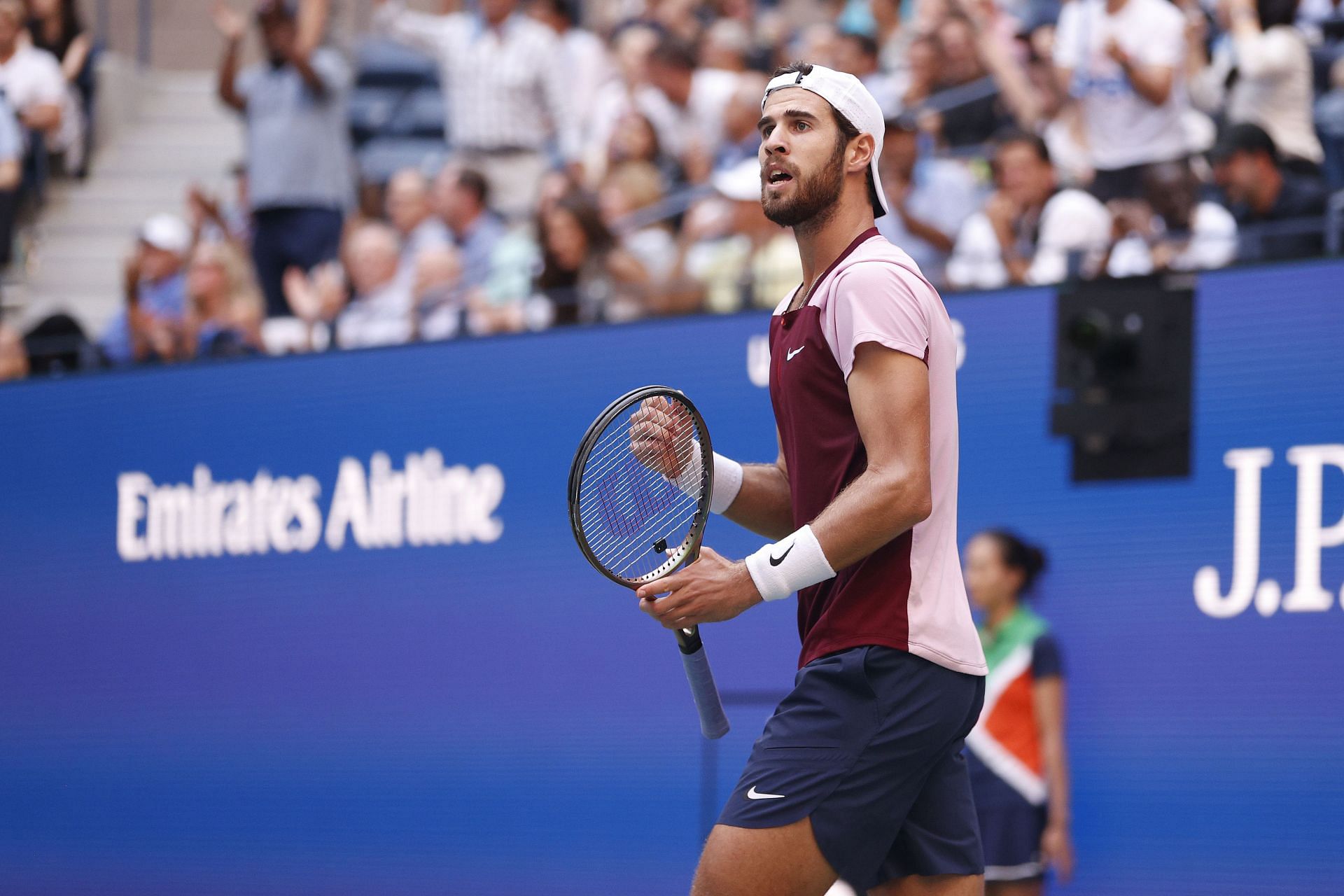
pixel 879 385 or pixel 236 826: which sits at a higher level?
pixel 879 385

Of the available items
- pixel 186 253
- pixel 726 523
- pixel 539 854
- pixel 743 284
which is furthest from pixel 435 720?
pixel 186 253

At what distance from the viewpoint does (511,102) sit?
9984 mm

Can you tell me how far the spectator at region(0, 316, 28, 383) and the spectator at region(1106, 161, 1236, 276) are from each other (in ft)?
17.1

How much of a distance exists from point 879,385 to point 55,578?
616cm

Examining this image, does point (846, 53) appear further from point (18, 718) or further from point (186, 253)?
point (18, 718)

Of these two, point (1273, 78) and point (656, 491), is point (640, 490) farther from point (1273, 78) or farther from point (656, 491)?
point (1273, 78)

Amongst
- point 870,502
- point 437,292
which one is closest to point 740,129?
point 437,292

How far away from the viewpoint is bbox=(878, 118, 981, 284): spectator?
24.2ft

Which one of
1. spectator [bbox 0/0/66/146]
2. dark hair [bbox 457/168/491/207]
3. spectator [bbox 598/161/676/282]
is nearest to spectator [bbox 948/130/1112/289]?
spectator [bbox 598/161/676/282]

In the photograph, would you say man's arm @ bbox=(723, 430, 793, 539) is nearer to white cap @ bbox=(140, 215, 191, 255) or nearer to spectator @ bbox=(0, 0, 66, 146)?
white cap @ bbox=(140, 215, 191, 255)

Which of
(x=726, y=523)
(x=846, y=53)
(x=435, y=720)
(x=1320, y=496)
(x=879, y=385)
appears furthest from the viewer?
(x=846, y=53)

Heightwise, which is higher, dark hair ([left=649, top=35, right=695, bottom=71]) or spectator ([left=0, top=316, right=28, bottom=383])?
dark hair ([left=649, top=35, right=695, bottom=71])

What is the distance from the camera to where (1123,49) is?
7605 millimetres

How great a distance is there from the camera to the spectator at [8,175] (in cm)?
1058
